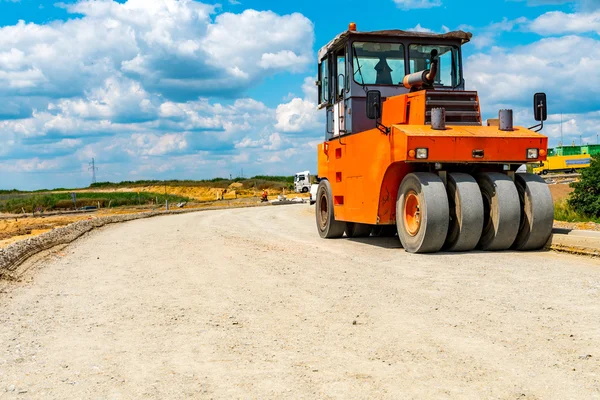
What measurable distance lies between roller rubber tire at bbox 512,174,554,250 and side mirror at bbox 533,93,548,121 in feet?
3.51

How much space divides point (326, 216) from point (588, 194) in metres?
7.31

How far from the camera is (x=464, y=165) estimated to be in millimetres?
10391

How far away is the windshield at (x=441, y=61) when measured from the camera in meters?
12.5

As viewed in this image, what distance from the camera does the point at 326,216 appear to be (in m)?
13.9

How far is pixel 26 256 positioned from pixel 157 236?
14.7 ft

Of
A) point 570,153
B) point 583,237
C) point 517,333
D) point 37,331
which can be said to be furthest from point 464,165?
point 570,153

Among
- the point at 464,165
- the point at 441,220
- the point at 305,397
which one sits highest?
the point at 464,165

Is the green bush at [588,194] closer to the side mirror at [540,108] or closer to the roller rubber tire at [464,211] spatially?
the side mirror at [540,108]

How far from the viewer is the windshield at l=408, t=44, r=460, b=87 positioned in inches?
490

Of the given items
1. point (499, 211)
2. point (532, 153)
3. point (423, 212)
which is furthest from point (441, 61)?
point (423, 212)

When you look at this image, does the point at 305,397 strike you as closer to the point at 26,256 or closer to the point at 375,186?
the point at 375,186

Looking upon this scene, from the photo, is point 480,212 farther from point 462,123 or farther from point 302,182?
point 302,182

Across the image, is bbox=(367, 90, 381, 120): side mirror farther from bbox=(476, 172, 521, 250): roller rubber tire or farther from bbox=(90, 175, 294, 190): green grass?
bbox=(90, 175, 294, 190): green grass

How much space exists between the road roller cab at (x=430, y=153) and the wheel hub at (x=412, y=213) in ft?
0.06
